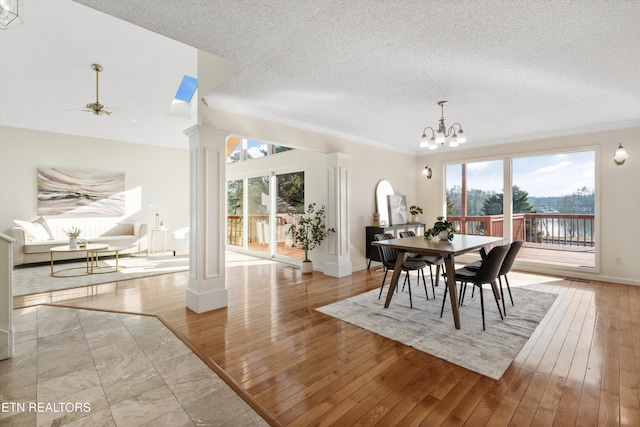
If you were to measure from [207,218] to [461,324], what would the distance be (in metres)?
3.05

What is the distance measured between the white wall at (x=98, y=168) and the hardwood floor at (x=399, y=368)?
11.5 ft

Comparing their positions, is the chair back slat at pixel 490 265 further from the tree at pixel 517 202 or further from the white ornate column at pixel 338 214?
the tree at pixel 517 202

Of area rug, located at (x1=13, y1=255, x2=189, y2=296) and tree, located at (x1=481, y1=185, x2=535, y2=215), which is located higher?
tree, located at (x1=481, y1=185, x2=535, y2=215)

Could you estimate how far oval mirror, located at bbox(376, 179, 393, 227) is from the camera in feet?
19.4

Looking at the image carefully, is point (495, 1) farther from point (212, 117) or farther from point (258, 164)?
point (258, 164)

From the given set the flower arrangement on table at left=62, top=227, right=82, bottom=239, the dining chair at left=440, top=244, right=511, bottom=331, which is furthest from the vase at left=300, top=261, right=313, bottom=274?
the flower arrangement on table at left=62, top=227, right=82, bottom=239

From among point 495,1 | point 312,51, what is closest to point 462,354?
point 495,1

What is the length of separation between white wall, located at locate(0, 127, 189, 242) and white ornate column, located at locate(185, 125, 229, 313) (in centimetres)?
489

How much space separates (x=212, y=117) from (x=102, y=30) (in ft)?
6.17

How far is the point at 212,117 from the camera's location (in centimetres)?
356

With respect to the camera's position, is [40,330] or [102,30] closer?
[40,330]

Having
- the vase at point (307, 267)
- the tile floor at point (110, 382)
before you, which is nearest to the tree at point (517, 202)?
the vase at point (307, 267)

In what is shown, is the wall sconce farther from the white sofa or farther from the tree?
the white sofa

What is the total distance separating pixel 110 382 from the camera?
6.68ft
